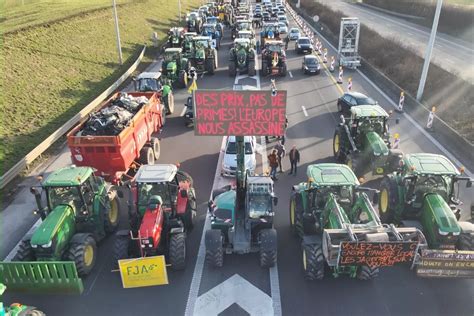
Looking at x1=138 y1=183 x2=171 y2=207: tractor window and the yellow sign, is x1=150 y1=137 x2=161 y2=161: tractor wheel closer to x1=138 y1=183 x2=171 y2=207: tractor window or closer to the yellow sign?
x1=138 y1=183 x2=171 y2=207: tractor window

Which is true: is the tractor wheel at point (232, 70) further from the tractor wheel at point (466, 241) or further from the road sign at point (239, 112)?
the tractor wheel at point (466, 241)

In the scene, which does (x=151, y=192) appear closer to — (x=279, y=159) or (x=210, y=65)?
(x=279, y=159)

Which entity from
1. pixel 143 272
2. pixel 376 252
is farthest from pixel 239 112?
pixel 143 272

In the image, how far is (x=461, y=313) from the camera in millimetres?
9352

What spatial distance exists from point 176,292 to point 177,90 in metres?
18.1

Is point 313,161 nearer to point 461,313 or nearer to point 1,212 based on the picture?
point 461,313

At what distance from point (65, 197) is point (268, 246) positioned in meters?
6.02

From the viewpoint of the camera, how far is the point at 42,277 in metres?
9.73

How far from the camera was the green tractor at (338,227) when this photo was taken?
8.84m

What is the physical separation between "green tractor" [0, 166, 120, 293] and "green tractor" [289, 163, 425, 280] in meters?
5.85

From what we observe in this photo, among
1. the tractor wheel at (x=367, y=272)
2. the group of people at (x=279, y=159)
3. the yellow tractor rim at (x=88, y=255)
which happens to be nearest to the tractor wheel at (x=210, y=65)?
the group of people at (x=279, y=159)

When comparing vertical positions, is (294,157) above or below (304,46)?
below

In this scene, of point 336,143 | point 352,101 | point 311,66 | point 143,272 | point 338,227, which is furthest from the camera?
point 311,66

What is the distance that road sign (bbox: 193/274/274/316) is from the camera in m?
9.65
